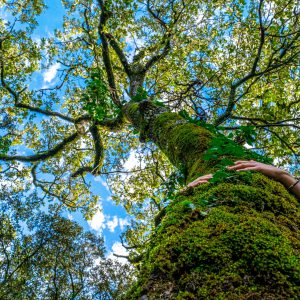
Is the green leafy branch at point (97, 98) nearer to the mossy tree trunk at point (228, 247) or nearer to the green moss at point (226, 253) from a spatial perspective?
the mossy tree trunk at point (228, 247)

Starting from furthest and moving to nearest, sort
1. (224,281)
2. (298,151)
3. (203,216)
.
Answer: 1. (298,151)
2. (203,216)
3. (224,281)

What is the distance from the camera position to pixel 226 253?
138cm

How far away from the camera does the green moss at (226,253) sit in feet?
3.92

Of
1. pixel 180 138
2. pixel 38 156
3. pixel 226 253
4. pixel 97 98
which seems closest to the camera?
pixel 226 253

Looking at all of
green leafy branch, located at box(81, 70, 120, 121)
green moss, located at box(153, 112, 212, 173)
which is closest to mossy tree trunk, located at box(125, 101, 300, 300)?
green moss, located at box(153, 112, 212, 173)

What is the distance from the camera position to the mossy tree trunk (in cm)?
120

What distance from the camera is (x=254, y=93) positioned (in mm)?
9938

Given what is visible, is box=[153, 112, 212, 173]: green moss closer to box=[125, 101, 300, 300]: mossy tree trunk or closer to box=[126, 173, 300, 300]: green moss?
box=[125, 101, 300, 300]: mossy tree trunk

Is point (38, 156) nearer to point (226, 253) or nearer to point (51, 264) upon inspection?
point (51, 264)

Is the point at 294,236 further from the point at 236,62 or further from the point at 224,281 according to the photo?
the point at 236,62

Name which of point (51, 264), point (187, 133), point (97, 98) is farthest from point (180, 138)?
point (51, 264)

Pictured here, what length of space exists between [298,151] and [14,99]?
10526 millimetres

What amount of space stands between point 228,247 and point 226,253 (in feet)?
0.14

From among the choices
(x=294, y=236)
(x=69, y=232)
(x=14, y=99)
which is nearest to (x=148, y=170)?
(x=69, y=232)
